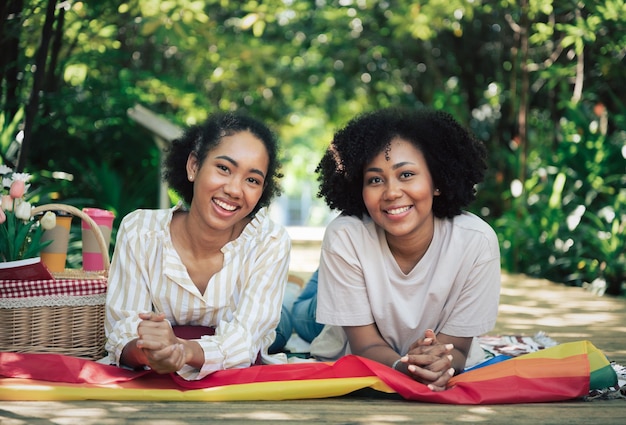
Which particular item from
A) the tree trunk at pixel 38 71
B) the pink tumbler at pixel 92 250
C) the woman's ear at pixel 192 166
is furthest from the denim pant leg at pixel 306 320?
the tree trunk at pixel 38 71

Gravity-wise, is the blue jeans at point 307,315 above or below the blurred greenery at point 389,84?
below

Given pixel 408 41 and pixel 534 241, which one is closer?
pixel 534 241

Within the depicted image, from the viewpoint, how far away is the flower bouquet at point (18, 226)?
3.60m

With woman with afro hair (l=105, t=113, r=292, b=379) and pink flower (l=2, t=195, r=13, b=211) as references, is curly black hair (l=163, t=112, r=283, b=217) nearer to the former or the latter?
woman with afro hair (l=105, t=113, r=292, b=379)

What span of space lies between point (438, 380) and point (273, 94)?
11.7 metres

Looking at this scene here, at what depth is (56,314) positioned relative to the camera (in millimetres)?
3613

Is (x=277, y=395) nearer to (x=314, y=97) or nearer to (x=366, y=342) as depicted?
(x=366, y=342)


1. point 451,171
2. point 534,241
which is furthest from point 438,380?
point 534,241

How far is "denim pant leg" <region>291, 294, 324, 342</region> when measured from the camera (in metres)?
4.48

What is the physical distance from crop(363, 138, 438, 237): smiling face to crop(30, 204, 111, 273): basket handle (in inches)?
48.1

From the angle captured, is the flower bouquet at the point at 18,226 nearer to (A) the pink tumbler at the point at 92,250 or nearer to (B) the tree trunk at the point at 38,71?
(A) the pink tumbler at the point at 92,250

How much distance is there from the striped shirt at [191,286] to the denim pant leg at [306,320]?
958 millimetres

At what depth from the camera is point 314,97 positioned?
14.7 metres

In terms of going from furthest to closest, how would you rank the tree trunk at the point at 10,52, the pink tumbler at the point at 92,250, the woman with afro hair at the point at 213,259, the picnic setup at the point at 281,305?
the tree trunk at the point at 10,52 < the pink tumbler at the point at 92,250 < the woman with afro hair at the point at 213,259 < the picnic setup at the point at 281,305
